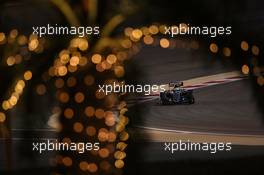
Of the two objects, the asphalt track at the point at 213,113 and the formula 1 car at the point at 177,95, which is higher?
the formula 1 car at the point at 177,95

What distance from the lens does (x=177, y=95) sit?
226 centimetres

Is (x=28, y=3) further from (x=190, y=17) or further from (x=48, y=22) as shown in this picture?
(x=190, y=17)

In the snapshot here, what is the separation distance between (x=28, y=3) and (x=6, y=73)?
1.07ft

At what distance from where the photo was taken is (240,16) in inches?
87.5

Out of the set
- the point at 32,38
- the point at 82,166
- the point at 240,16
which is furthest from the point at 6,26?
the point at 240,16

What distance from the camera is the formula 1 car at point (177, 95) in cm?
225

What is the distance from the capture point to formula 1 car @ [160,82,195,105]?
7.39 feet

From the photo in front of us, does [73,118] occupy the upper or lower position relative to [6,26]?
lower

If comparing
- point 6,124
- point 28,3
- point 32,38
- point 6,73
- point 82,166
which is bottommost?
point 82,166

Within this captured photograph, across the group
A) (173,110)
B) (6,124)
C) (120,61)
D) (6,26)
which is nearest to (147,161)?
(173,110)

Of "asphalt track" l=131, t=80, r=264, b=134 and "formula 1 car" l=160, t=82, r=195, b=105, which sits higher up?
"formula 1 car" l=160, t=82, r=195, b=105

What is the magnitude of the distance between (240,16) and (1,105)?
1110 mm

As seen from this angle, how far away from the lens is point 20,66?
2.30 metres

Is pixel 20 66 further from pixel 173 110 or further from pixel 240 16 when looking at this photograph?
pixel 240 16
